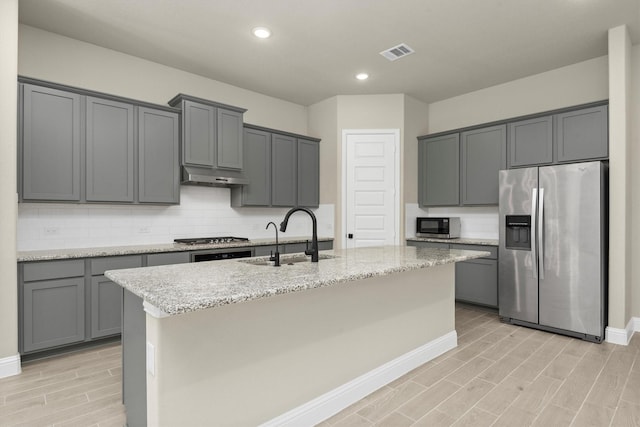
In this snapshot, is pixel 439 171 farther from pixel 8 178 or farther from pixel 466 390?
pixel 8 178

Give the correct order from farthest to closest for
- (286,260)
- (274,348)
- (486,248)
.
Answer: (486,248) < (286,260) < (274,348)

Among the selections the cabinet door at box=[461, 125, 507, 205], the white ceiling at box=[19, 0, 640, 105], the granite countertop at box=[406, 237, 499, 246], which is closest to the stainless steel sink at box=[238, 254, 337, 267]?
the white ceiling at box=[19, 0, 640, 105]

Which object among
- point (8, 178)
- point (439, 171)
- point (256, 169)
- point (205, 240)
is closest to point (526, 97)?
Answer: point (439, 171)

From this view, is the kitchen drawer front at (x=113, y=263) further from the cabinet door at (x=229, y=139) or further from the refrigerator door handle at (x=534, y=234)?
the refrigerator door handle at (x=534, y=234)

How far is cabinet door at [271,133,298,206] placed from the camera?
15.9ft

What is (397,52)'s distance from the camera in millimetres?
3822

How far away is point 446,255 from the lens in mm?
2781

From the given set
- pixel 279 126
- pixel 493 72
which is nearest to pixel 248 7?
pixel 279 126

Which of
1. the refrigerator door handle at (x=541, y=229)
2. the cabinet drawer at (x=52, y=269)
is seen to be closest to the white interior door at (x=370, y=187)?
the refrigerator door handle at (x=541, y=229)

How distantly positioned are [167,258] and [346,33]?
2.86m

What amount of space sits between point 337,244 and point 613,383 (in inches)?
131

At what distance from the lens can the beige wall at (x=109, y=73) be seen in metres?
3.34

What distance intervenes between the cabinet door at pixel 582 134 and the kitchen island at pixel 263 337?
221 centimetres

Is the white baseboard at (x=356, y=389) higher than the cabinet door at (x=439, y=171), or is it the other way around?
the cabinet door at (x=439, y=171)
